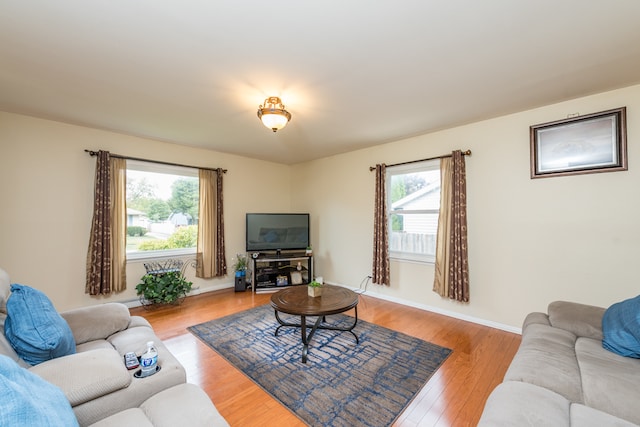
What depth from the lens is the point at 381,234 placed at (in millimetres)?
3971

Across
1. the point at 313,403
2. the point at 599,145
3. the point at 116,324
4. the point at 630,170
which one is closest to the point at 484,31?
the point at 599,145

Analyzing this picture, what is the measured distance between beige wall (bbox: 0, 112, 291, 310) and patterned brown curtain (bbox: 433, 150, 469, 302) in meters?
4.18

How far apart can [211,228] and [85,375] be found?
11.0ft

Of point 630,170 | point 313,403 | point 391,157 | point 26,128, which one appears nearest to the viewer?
point 313,403

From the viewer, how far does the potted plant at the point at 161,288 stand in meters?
3.55

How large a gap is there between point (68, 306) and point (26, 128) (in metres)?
2.15

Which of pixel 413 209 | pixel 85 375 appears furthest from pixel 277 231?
pixel 85 375

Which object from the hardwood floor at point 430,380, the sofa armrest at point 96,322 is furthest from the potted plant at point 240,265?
the sofa armrest at point 96,322

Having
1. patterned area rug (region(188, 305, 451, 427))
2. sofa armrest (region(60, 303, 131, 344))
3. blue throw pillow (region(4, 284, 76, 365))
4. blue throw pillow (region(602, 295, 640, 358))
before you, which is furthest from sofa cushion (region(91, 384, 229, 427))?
blue throw pillow (region(602, 295, 640, 358))

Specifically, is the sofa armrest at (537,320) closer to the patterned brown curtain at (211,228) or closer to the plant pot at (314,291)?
the plant pot at (314,291)

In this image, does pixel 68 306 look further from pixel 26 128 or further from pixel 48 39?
pixel 48 39

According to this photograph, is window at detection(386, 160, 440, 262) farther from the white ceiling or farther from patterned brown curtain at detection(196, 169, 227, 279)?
patterned brown curtain at detection(196, 169, 227, 279)

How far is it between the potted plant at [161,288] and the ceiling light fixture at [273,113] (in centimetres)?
270

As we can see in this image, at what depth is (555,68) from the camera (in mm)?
2047
